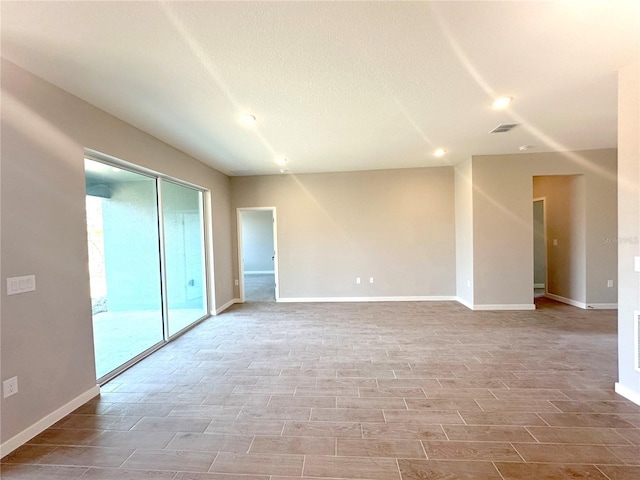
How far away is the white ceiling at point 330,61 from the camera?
5.45ft

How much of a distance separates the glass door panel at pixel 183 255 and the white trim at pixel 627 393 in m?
4.92

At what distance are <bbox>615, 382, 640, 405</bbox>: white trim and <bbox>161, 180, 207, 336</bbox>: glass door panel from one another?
4.92 meters

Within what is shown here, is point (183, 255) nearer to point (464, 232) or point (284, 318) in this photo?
point (284, 318)

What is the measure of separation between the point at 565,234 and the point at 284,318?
219 inches

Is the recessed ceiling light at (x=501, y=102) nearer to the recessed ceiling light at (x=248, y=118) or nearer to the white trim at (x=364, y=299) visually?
the recessed ceiling light at (x=248, y=118)

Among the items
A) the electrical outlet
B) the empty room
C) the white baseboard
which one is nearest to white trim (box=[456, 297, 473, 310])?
the empty room

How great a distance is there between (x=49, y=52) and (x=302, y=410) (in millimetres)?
3165

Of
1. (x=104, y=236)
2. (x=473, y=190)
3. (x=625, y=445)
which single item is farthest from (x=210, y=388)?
(x=473, y=190)

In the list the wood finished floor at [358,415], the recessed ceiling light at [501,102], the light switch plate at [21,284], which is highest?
the recessed ceiling light at [501,102]

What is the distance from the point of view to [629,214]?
2266mm

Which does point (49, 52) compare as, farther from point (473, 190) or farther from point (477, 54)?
point (473, 190)

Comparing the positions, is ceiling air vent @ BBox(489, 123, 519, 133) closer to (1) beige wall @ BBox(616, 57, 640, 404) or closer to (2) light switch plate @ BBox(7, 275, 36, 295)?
(1) beige wall @ BBox(616, 57, 640, 404)

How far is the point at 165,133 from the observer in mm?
3498

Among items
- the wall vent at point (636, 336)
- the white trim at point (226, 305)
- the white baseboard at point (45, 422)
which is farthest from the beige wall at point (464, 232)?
the white baseboard at point (45, 422)
